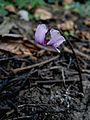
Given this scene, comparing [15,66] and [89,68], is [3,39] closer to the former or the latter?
[15,66]

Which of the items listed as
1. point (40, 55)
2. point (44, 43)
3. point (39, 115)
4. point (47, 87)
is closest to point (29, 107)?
point (39, 115)

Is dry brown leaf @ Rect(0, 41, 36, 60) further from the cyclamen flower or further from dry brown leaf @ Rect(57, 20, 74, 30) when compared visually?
dry brown leaf @ Rect(57, 20, 74, 30)

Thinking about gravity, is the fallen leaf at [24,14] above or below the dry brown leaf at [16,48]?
below

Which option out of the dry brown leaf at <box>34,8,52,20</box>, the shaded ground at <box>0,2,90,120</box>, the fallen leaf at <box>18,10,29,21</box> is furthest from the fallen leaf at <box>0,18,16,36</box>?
the dry brown leaf at <box>34,8,52,20</box>

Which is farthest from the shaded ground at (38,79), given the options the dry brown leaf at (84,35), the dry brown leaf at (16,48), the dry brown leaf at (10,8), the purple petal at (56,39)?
the dry brown leaf at (10,8)

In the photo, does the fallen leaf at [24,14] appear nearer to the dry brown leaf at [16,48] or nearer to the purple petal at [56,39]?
the dry brown leaf at [16,48]

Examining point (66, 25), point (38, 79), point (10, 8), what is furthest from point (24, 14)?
point (38, 79)

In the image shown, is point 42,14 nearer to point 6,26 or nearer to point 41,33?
point 6,26
